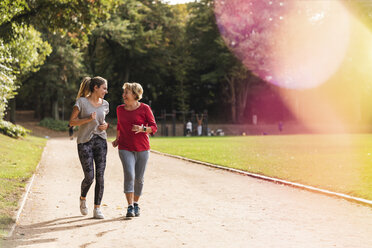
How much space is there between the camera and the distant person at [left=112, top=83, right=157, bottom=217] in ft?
21.7

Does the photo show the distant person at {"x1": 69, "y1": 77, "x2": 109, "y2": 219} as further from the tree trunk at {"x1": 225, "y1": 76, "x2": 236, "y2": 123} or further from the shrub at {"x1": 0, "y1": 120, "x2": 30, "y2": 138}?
the tree trunk at {"x1": 225, "y1": 76, "x2": 236, "y2": 123}

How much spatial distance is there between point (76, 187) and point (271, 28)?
130ft

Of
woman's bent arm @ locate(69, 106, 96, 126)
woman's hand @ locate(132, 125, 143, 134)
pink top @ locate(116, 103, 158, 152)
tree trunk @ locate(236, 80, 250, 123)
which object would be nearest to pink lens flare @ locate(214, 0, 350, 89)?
tree trunk @ locate(236, 80, 250, 123)

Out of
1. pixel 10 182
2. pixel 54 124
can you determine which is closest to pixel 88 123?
pixel 10 182

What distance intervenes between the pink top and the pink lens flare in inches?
1595

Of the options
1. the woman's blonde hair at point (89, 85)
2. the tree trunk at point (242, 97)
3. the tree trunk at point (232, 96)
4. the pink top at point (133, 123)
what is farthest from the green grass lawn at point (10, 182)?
the tree trunk at point (242, 97)

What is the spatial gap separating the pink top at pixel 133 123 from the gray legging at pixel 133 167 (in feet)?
0.33

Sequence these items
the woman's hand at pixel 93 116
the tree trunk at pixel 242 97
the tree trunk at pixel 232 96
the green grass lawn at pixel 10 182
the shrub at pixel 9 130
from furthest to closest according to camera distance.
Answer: the tree trunk at pixel 242 97 < the tree trunk at pixel 232 96 < the shrub at pixel 9 130 < the green grass lawn at pixel 10 182 < the woman's hand at pixel 93 116

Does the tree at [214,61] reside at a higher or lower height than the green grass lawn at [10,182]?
higher

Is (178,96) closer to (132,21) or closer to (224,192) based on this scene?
(132,21)

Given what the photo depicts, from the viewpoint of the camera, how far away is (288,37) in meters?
45.6

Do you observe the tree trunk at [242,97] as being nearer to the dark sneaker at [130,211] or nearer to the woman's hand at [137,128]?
the dark sneaker at [130,211]

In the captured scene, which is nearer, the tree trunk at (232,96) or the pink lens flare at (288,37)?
the pink lens flare at (288,37)

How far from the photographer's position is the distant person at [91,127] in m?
6.49
